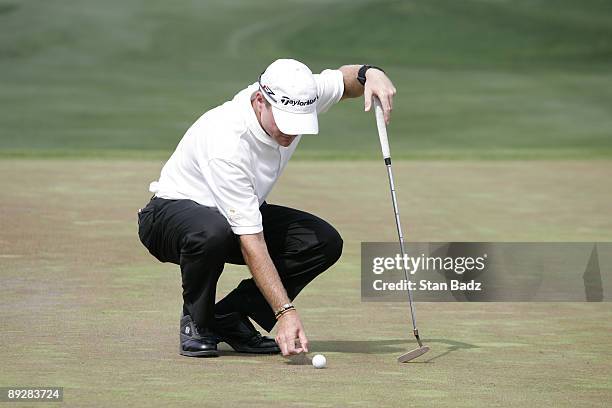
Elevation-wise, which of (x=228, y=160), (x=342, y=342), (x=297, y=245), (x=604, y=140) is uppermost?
(x=228, y=160)

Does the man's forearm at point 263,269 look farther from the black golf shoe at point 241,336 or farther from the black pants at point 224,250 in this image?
the black golf shoe at point 241,336

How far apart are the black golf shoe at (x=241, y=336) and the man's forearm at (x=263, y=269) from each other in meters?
0.55

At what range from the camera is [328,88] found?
669cm

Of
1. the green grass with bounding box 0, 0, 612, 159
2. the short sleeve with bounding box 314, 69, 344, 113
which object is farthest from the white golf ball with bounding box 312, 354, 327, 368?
the green grass with bounding box 0, 0, 612, 159

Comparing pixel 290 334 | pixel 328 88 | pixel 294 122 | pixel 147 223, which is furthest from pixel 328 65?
pixel 290 334

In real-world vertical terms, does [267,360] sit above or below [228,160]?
below

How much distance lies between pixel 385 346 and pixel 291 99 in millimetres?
1383

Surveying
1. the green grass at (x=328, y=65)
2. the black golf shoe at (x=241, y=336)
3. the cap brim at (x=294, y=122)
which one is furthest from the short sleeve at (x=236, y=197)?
the green grass at (x=328, y=65)

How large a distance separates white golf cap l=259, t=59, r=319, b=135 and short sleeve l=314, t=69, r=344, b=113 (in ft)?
2.21

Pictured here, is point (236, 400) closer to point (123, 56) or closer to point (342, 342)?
point (342, 342)

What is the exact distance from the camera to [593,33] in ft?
92.2

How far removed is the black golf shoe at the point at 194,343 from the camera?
6254 mm

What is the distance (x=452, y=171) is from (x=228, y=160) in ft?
27.7

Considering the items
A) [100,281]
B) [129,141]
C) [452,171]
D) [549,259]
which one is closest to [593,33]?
[129,141]
